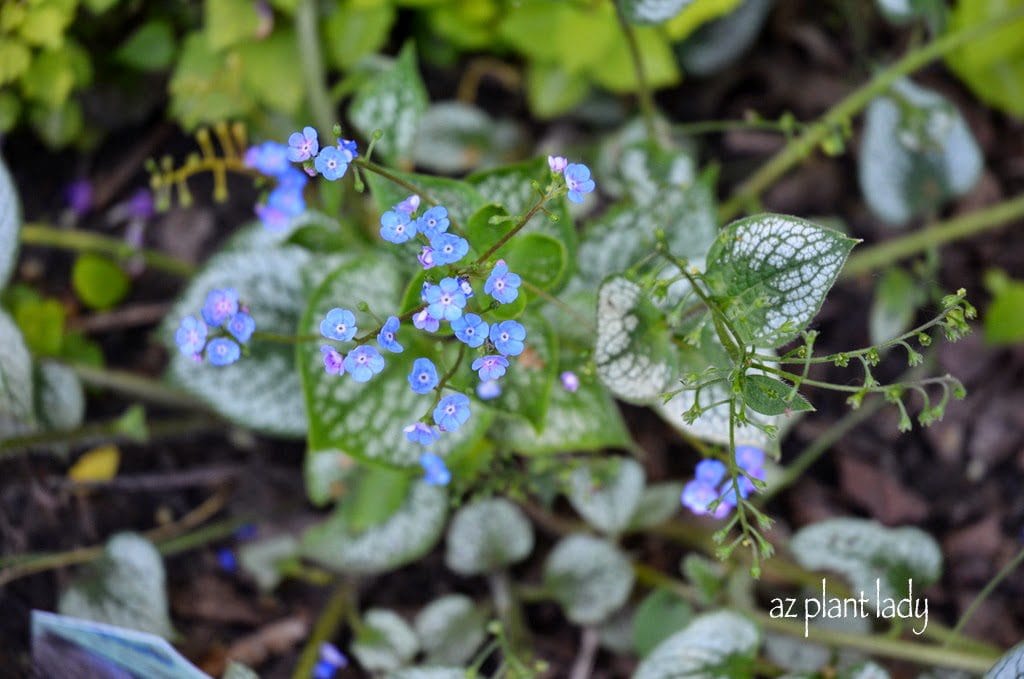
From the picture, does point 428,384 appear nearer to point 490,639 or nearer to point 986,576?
point 490,639

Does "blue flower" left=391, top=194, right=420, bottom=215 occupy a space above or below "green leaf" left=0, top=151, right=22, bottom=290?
below

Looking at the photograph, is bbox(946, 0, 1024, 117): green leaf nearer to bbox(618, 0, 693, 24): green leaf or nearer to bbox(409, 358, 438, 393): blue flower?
bbox(618, 0, 693, 24): green leaf

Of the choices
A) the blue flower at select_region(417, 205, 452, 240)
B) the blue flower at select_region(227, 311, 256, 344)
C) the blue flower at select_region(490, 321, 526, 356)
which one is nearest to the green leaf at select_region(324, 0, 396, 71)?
the blue flower at select_region(227, 311, 256, 344)

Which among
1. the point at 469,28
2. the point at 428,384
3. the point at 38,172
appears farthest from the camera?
the point at 38,172

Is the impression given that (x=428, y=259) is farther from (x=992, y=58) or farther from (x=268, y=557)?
(x=992, y=58)

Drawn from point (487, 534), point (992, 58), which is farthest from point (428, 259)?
point (992, 58)

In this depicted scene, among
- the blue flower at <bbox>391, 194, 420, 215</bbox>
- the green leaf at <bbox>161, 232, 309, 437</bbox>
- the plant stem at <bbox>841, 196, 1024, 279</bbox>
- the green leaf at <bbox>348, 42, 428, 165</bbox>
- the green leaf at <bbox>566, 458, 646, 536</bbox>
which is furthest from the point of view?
the plant stem at <bbox>841, 196, 1024, 279</bbox>

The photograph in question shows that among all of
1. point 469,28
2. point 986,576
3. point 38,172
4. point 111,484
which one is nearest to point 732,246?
point 469,28
